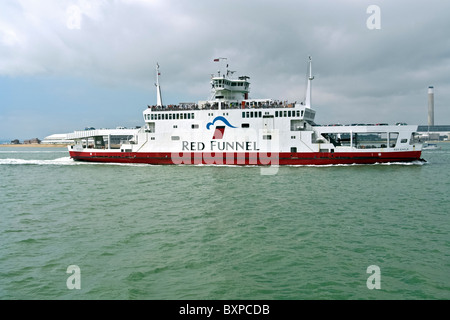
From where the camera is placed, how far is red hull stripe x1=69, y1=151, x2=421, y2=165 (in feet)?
102

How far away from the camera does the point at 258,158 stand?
32.9 m

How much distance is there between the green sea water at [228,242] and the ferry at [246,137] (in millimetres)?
12099

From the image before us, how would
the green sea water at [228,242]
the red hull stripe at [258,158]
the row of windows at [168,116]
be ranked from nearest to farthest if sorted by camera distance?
the green sea water at [228,242]
the red hull stripe at [258,158]
the row of windows at [168,116]

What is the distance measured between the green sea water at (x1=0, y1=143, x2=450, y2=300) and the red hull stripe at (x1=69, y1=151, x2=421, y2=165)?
1142 cm

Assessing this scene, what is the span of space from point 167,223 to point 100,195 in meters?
7.92

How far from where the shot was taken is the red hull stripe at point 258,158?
3117 cm

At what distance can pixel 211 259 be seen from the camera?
29.6 feet

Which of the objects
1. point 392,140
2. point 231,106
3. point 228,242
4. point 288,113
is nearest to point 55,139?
point 231,106

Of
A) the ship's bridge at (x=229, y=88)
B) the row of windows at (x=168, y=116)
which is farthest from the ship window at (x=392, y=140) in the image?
the row of windows at (x=168, y=116)

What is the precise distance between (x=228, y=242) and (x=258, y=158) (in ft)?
75.3

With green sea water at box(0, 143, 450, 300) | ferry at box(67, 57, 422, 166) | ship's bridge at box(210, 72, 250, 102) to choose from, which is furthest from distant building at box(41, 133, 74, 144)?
green sea water at box(0, 143, 450, 300)

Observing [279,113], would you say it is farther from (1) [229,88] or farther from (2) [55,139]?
(2) [55,139]

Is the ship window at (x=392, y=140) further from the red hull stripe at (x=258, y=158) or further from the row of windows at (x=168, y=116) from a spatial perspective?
the row of windows at (x=168, y=116)

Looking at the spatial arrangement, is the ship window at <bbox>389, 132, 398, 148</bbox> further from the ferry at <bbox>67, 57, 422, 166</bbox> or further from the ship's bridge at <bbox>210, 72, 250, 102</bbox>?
the ship's bridge at <bbox>210, 72, 250, 102</bbox>
